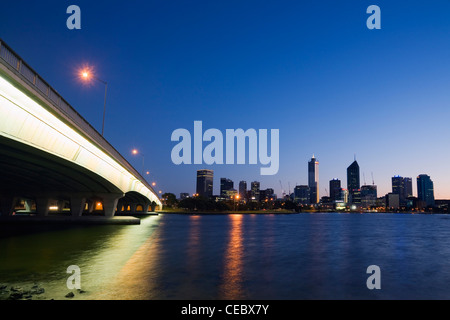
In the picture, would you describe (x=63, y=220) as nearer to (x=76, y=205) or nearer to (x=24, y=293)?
(x=76, y=205)

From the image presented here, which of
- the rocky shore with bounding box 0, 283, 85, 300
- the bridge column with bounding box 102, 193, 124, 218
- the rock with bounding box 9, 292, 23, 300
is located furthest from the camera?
the bridge column with bounding box 102, 193, 124, 218

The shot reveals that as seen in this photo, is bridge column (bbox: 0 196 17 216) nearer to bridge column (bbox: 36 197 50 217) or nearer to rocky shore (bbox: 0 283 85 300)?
bridge column (bbox: 36 197 50 217)

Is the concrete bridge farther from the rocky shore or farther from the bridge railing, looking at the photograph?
the rocky shore

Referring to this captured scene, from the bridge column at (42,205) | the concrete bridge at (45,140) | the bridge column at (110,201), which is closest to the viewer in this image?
the concrete bridge at (45,140)

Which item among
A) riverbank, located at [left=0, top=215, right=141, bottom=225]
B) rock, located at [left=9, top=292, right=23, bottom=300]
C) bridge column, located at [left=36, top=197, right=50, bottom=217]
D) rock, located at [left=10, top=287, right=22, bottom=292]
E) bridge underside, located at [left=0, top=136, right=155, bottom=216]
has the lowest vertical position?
riverbank, located at [left=0, top=215, right=141, bottom=225]

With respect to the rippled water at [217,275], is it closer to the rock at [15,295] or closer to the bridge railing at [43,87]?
the rock at [15,295]

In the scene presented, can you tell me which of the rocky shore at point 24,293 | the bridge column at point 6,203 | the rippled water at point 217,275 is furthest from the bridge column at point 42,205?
the rocky shore at point 24,293

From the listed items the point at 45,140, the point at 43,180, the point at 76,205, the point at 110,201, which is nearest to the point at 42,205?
the point at 76,205

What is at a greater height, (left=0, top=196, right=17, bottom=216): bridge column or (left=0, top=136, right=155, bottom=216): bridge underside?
(left=0, top=136, right=155, bottom=216): bridge underside

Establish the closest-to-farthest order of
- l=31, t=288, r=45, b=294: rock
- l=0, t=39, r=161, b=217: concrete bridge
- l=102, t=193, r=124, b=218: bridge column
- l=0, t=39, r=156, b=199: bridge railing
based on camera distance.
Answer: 1. l=31, t=288, r=45, b=294: rock
2. l=0, t=39, r=156, b=199: bridge railing
3. l=0, t=39, r=161, b=217: concrete bridge
4. l=102, t=193, r=124, b=218: bridge column

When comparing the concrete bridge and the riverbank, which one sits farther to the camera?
the riverbank

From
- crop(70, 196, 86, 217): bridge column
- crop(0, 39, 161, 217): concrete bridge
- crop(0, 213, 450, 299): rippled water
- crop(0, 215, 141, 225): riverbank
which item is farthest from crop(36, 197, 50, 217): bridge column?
crop(0, 213, 450, 299): rippled water

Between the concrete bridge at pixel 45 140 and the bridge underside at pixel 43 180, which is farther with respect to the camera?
the bridge underside at pixel 43 180
